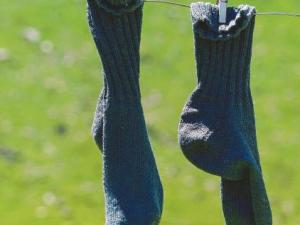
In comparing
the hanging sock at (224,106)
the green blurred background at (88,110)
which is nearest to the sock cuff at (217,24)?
the hanging sock at (224,106)

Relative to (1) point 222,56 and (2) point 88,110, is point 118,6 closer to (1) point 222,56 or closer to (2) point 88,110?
(1) point 222,56

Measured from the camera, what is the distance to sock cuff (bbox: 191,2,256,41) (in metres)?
1.77

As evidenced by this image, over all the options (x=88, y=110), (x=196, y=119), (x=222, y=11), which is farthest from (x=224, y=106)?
(x=88, y=110)

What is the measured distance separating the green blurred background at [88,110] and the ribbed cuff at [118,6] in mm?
1900

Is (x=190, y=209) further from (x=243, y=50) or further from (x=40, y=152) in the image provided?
(x=243, y=50)

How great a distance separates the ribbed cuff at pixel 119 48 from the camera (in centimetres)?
182

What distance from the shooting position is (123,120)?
1.82 metres

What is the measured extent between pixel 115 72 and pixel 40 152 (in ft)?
7.10

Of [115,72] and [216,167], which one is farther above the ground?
[115,72]

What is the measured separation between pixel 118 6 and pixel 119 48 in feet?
0.25

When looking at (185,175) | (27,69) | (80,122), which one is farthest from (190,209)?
(27,69)

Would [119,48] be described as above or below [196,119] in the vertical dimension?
above

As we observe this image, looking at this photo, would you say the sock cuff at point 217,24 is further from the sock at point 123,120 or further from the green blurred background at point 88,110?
the green blurred background at point 88,110

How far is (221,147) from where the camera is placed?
181 centimetres
